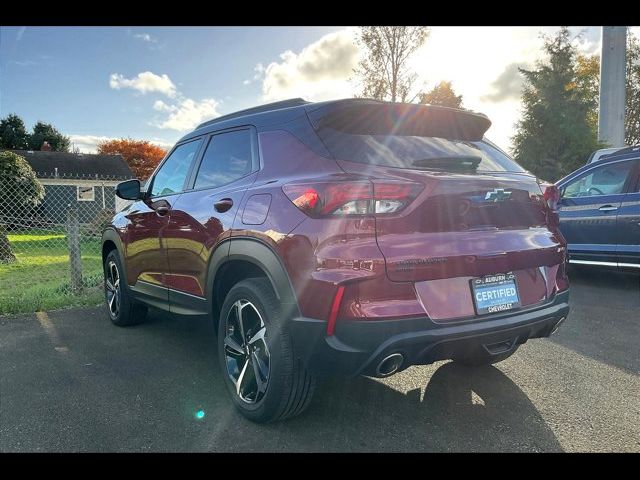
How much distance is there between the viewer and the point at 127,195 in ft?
13.7

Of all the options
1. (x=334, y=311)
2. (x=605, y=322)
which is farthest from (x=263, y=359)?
(x=605, y=322)

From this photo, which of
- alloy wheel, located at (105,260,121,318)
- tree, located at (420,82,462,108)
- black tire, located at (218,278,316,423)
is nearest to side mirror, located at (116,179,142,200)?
alloy wheel, located at (105,260,121,318)

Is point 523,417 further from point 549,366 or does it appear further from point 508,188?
point 508,188

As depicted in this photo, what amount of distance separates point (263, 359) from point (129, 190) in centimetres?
237

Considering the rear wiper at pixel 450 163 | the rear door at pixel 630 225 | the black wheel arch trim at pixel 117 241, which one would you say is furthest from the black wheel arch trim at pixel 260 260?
the rear door at pixel 630 225

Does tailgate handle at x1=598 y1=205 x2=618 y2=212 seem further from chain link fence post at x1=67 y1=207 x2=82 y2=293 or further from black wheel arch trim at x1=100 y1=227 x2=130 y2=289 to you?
chain link fence post at x1=67 y1=207 x2=82 y2=293

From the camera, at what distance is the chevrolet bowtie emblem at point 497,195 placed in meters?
2.53

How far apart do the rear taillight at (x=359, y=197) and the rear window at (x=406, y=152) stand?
195mm

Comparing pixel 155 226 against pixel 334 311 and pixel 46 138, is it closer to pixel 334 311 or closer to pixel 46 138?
pixel 334 311

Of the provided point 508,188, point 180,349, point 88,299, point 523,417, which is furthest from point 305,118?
point 88,299

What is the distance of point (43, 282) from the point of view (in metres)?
7.90

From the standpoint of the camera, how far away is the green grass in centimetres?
571

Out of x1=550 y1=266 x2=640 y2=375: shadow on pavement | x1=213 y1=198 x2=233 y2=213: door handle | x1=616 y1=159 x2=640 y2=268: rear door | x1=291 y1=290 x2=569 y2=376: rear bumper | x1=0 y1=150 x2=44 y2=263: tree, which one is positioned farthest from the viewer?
x1=0 y1=150 x2=44 y2=263: tree
